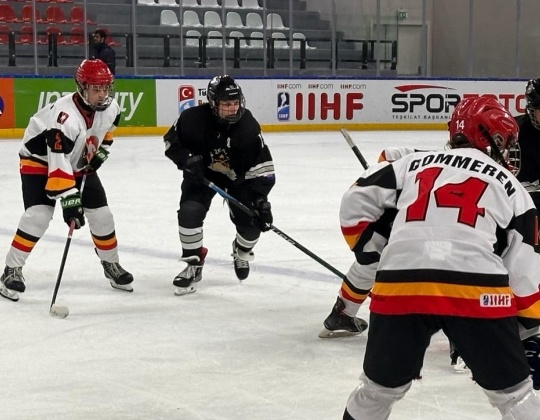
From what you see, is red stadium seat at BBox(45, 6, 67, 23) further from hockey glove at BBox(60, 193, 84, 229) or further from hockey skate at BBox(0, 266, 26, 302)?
hockey glove at BBox(60, 193, 84, 229)

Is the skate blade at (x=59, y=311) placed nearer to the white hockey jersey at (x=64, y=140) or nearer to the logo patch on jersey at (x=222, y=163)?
the white hockey jersey at (x=64, y=140)

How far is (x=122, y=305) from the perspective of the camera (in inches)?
147

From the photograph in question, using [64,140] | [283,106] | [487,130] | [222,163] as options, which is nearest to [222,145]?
[222,163]

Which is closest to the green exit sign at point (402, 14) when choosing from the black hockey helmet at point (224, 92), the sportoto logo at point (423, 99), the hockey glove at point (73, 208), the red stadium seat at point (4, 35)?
the sportoto logo at point (423, 99)

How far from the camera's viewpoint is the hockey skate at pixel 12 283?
12.5 ft

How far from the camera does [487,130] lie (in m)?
1.90

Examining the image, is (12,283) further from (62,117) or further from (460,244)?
(460,244)

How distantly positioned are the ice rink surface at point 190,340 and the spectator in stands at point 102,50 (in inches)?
194

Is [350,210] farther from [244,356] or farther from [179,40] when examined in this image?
[179,40]

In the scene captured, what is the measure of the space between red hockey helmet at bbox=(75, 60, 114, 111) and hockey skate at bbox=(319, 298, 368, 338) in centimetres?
133

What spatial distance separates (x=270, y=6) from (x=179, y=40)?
59.9 inches

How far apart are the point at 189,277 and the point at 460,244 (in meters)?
2.28

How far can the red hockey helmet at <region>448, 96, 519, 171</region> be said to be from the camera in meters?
1.90

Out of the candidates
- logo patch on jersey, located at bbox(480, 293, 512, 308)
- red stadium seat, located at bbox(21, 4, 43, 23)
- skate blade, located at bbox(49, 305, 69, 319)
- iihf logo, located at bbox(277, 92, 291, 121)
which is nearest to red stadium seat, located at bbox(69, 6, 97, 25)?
red stadium seat, located at bbox(21, 4, 43, 23)
